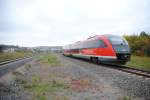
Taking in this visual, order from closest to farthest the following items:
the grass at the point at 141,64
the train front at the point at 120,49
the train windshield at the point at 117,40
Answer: the train front at the point at 120,49 → the grass at the point at 141,64 → the train windshield at the point at 117,40

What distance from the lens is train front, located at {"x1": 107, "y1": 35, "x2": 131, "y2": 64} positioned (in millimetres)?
16808

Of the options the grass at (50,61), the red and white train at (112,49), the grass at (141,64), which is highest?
the red and white train at (112,49)

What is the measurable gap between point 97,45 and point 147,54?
21.6 m

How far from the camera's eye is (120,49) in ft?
56.5

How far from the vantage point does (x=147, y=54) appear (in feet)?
126

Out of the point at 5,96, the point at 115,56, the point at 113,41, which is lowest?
the point at 5,96

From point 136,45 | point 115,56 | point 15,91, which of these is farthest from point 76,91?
point 136,45

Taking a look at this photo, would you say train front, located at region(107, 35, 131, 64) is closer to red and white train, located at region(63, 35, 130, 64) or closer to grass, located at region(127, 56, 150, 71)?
red and white train, located at region(63, 35, 130, 64)

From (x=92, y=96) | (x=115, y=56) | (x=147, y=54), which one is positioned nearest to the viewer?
(x=92, y=96)

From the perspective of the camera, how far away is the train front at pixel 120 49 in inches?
662

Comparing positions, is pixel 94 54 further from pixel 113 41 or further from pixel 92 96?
pixel 92 96

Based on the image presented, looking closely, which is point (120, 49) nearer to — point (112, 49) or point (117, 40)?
point (112, 49)

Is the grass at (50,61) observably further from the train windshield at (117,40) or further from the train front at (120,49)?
the train front at (120,49)

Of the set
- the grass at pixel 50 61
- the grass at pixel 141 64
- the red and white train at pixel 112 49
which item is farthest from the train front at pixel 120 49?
the grass at pixel 50 61
